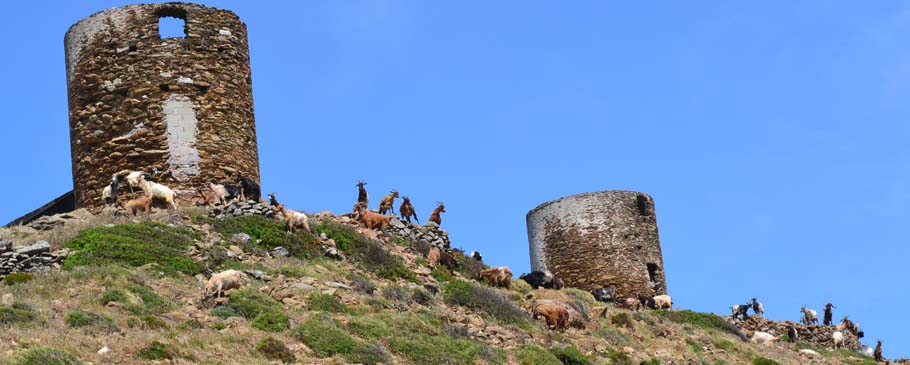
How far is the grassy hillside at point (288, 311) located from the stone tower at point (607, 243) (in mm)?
7458

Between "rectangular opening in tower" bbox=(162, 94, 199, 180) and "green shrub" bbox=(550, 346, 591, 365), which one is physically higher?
"rectangular opening in tower" bbox=(162, 94, 199, 180)

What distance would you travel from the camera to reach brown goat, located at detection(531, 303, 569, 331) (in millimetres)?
27469

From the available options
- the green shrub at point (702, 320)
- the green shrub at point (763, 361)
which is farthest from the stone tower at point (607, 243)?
the green shrub at point (763, 361)

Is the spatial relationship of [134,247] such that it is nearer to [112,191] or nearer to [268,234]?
[268,234]

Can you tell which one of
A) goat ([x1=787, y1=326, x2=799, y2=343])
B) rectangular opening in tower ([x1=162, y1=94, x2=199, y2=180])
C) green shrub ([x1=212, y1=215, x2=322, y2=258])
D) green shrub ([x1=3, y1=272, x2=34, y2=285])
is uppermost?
rectangular opening in tower ([x1=162, y1=94, x2=199, y2=180])

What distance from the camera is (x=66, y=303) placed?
74.0ft

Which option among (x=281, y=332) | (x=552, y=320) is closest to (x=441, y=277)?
(x=552, y=320)

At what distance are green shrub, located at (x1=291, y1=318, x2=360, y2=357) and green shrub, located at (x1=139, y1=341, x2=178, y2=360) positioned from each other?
231 centimetres

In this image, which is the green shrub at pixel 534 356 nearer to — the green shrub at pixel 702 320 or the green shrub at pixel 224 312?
the green shrub at pixel 224 312

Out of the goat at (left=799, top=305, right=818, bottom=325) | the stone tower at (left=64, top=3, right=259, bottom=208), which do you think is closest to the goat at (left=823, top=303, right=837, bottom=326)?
the goat at (left=799, top=305, right=818, bottom=325)

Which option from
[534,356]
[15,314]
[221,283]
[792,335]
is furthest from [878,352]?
[15,314]

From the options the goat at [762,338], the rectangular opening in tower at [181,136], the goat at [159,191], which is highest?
the rectangular opening in tower at [181,136]

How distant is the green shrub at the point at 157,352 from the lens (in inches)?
784

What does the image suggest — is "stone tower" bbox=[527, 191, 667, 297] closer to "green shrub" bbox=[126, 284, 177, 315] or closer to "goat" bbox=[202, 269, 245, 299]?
"goat" bbox=[202, 269, 245, 299]
